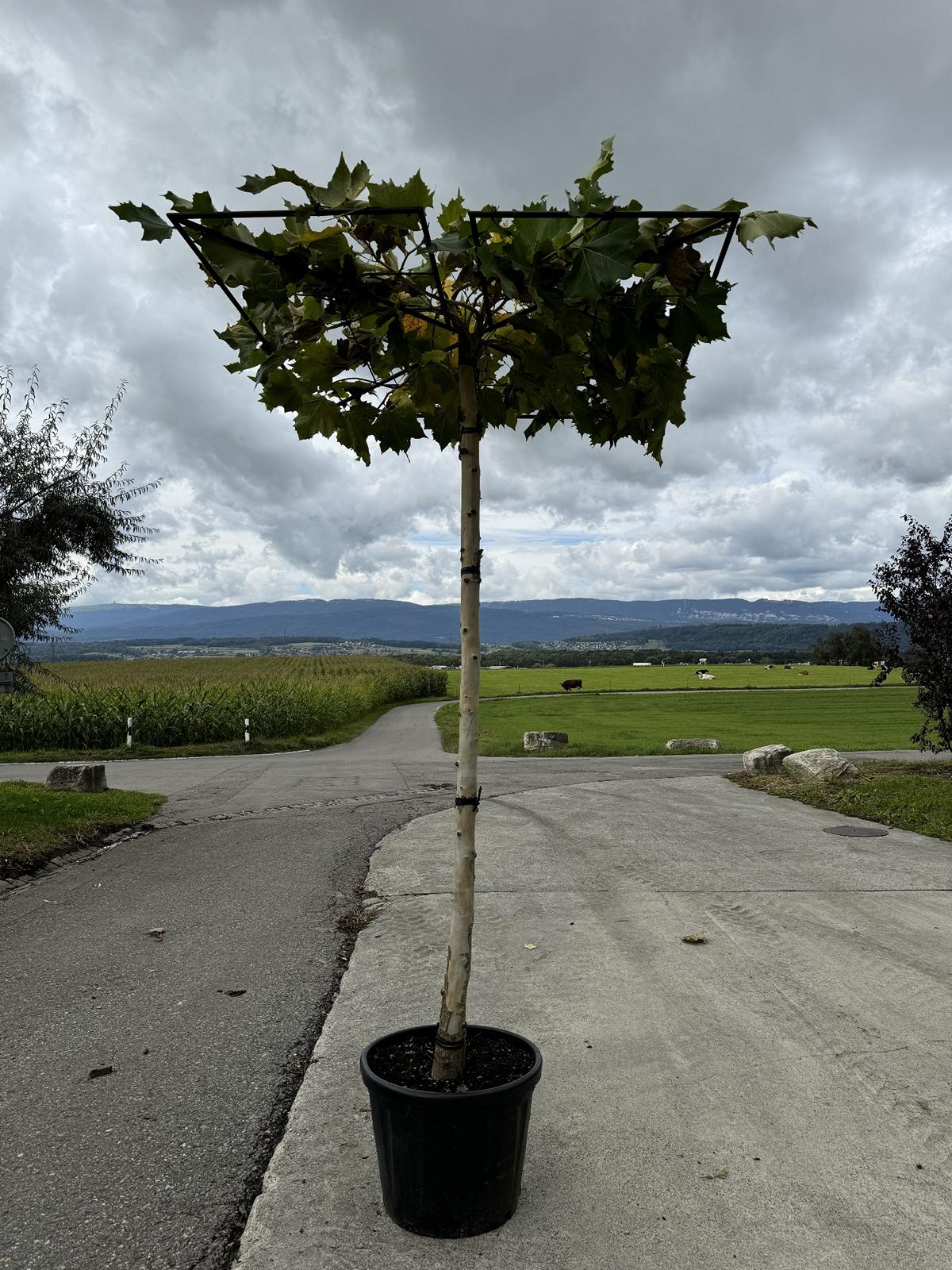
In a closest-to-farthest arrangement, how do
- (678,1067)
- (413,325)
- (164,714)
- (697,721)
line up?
(413,325) < (678,1067) < (164,714) < (697,721)

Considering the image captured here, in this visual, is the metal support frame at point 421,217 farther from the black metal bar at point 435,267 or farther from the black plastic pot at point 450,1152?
the black plastic pot at point 450,1152

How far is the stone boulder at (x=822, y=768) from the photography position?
45.8 ft

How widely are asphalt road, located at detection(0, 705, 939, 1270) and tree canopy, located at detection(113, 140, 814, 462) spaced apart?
9.84 ft

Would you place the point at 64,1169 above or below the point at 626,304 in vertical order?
below

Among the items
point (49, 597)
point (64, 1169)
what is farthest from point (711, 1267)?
point (49, 597)

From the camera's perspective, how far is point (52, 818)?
1061 centimetres

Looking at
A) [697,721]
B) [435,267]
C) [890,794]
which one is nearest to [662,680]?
[697,721]

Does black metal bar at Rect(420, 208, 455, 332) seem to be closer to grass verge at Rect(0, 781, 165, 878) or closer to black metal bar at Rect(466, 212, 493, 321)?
black metal bar at Rect(466, 212, 493, 321)

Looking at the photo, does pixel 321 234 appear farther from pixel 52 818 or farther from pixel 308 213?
pixel 52 818

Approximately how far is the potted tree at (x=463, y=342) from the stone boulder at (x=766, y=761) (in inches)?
541

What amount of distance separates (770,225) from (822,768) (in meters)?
13.1

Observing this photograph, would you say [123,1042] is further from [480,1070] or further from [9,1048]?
[480,1070]

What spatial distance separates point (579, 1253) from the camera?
2781mm

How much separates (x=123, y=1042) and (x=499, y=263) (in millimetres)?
4322
